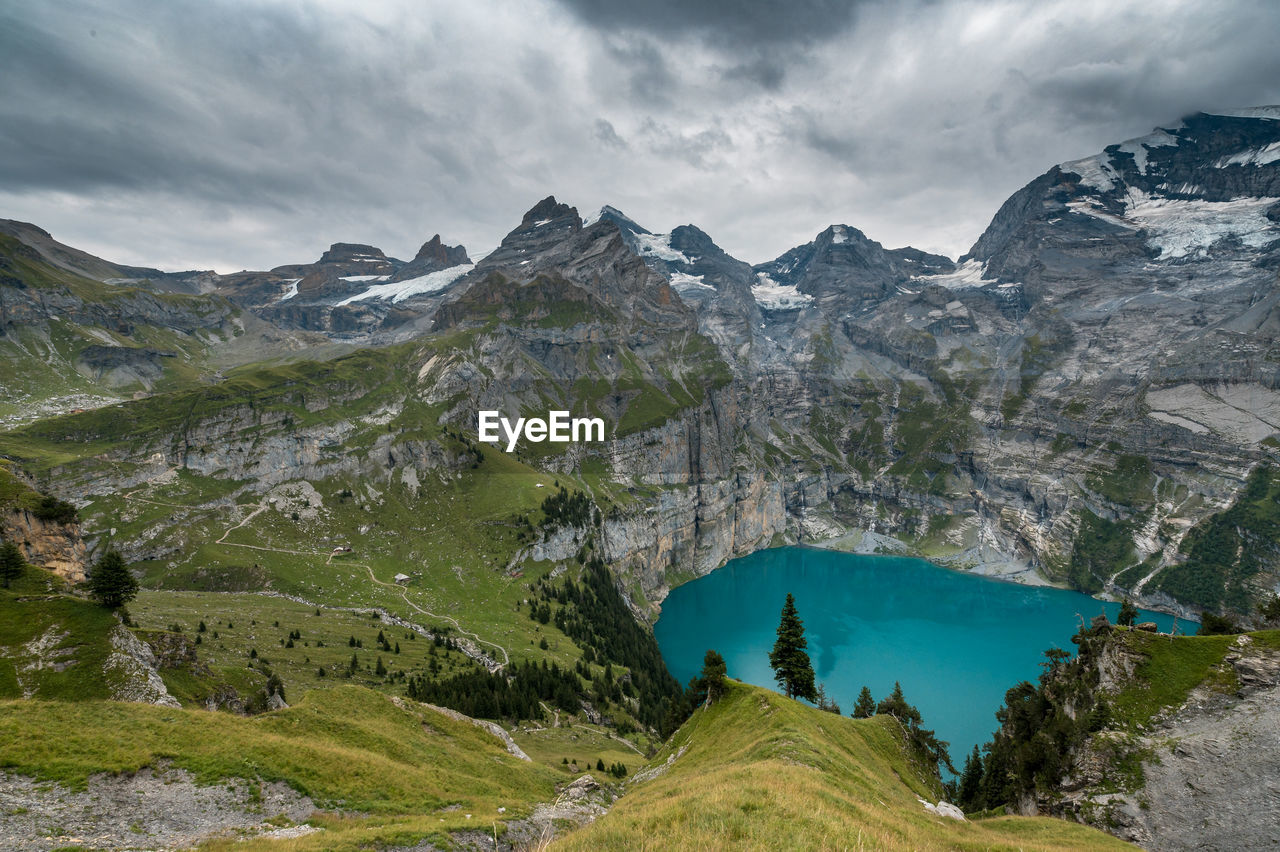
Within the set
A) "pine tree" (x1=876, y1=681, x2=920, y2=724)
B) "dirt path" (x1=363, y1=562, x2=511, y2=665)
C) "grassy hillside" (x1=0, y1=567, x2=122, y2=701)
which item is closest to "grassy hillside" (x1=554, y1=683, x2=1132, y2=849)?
"pine tree" (x1=876, y1=681, x2=920, y2=724)

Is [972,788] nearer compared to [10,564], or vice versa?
[10,564]

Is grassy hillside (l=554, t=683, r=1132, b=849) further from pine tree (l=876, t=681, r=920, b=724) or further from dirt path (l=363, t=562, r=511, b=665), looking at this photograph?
dirt path (l=363, t=562, r=511, b=665)

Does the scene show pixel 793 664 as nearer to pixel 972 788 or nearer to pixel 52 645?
pixel 972 788

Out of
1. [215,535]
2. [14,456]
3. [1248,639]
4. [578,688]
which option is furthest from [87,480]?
[1248,639]

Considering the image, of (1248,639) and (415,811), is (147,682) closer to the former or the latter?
(415,811)

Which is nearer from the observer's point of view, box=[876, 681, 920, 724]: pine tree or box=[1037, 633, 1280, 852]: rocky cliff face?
box=[1037, 633, 1280, 852]: rocky cliff face

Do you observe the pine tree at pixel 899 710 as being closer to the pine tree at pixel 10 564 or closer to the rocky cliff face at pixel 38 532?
the pine tree at pixel 10 564

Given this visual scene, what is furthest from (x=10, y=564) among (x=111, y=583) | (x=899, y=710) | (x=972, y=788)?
(x=972, y=788)
